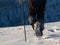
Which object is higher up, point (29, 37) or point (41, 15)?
point (41, 15)

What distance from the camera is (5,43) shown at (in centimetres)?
428

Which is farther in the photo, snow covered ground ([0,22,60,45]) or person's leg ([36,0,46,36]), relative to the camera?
person's leg ([36,0,46,36])

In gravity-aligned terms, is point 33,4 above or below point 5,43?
above

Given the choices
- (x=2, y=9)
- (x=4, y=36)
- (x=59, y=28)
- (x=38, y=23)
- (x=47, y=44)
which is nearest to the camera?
(x=47, y=44)

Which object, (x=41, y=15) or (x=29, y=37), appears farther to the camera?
(x=29, y=37)

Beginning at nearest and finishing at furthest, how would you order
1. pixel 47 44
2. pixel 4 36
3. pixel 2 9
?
1. pixel 47 44
2. pixel 4 36
3. pixel 2 9

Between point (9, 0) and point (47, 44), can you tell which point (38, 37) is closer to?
point (47, 44)

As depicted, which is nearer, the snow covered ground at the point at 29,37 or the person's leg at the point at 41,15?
the snow covered ground at the point at 29,37

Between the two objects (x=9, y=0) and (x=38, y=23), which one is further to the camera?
(x=9, y=0)

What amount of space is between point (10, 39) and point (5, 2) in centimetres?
708

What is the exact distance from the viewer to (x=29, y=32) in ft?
16.5

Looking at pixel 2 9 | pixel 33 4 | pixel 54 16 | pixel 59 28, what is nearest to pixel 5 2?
pixel 2 9

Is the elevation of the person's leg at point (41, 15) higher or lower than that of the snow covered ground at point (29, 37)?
higher

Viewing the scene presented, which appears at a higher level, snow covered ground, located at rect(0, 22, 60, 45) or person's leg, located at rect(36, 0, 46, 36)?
person's leg, located at rect(36, 0, 46, 36)
